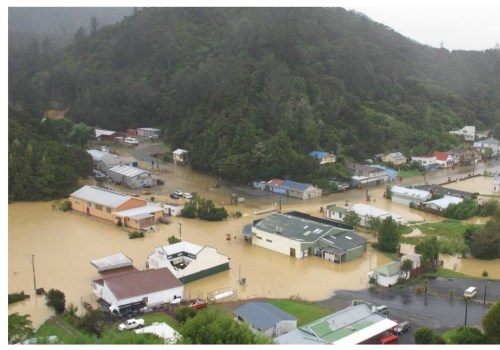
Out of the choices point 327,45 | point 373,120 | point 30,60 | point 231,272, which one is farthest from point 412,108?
point 30,60

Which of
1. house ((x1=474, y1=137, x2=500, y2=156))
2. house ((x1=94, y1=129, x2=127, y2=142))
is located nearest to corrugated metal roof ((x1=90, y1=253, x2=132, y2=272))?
Result: house ((x1=94, y1=129, x2=127, y2=142))

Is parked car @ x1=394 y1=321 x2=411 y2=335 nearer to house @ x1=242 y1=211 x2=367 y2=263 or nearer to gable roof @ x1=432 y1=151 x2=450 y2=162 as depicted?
house @ x1=242 y1=211 x2=367 y2=263

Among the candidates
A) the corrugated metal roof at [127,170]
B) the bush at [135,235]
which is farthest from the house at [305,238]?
the corrugated metal roof at [127,170]

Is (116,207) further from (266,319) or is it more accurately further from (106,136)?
→ (106,136)

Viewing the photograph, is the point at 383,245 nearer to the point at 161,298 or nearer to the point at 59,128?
the point at 161,298

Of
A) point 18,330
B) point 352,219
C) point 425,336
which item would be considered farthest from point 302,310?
point 352,219

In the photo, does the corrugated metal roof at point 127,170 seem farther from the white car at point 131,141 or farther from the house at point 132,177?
the white car at point 131,141
